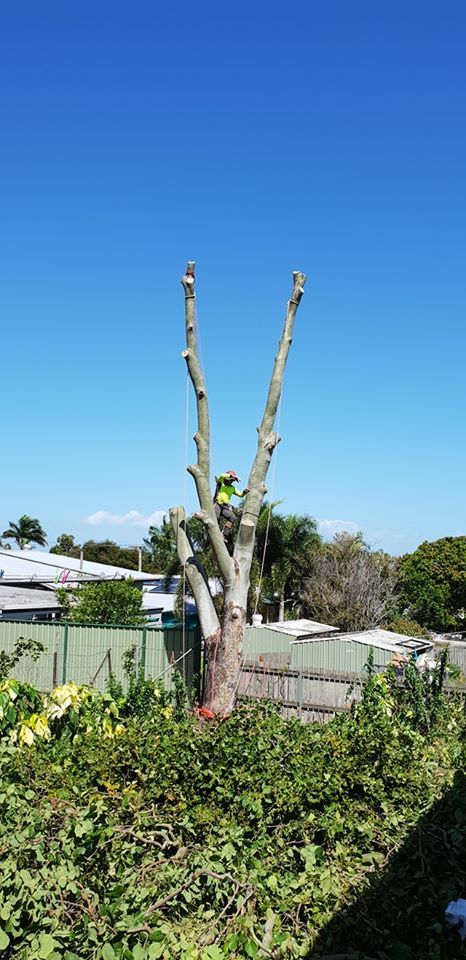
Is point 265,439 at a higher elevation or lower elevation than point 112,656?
higher

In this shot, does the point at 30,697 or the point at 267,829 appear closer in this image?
the point at 267,829

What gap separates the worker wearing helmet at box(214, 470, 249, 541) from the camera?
39.2 ft

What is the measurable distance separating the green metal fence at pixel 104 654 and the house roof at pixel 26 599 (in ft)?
10.3

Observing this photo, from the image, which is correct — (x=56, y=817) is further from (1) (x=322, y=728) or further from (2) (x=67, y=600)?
A: (2) (x=67, y=600)

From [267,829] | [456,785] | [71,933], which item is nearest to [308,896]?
[267,829]

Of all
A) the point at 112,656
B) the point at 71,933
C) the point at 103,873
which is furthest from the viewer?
the point at 112,656

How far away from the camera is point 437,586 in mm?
34125

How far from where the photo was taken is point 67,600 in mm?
17609

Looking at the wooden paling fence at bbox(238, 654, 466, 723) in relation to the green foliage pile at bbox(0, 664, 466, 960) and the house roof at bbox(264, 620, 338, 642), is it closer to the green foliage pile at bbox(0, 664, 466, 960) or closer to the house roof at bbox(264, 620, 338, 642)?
the green foliage pile at bbox(0, 664, 466, 960)

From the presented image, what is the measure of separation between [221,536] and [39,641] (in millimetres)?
4687

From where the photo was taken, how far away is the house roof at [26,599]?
1640 centimetres

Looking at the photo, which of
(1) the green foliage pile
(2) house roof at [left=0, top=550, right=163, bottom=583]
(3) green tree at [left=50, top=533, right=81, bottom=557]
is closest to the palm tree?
(3) green tree at [left=50, top=533, right=81, bottom=557]

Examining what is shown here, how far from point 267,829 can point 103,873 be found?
178 cm

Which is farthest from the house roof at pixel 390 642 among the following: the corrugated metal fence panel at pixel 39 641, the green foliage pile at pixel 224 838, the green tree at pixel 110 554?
the green tree at pixel 110 554
